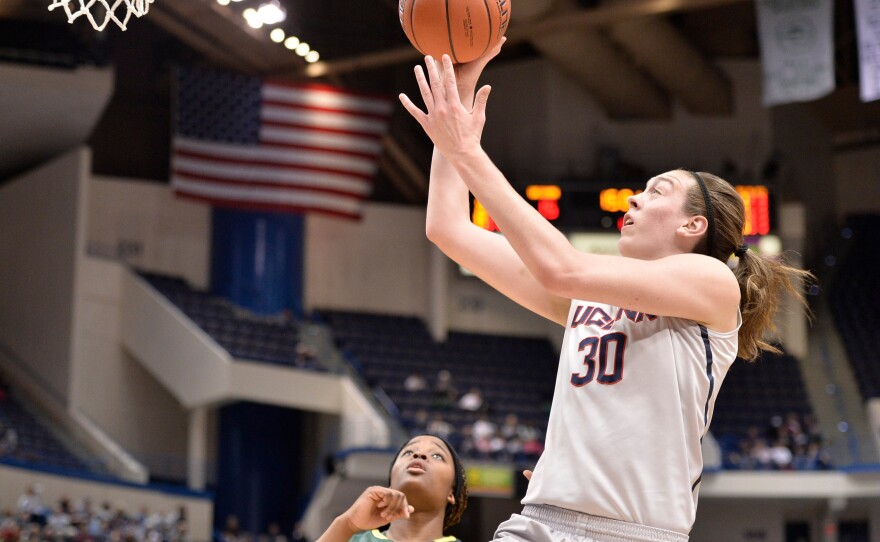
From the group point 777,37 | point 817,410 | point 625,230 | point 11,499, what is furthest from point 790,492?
point 625,230

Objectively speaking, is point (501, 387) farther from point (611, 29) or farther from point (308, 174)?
point (611, 29)

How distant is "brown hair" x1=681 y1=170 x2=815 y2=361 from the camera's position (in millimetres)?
2836

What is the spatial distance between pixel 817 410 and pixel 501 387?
17.5ft

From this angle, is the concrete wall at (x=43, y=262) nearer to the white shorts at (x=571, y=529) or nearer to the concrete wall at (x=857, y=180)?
the concrete wall at (x=857, y=180)

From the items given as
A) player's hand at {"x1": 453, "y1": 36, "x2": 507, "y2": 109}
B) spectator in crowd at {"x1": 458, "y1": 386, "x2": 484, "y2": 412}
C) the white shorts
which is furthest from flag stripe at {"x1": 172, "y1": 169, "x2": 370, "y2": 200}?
the white shorts

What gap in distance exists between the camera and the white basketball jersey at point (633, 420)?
261cm

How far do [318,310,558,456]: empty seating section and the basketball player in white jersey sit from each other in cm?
1570

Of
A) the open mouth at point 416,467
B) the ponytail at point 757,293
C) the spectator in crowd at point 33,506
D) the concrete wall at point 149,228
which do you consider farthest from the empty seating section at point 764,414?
the ponytail at point 757,293

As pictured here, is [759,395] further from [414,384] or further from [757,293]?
[757,293]

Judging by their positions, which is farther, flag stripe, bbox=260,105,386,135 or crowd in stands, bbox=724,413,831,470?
flag stripe, bbox=260,105,386,135

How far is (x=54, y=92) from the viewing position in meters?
18.5

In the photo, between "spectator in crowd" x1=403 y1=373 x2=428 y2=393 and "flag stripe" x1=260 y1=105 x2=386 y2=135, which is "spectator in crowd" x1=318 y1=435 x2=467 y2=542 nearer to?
"spectator in crowd" x1=403 y1=373 x2=428 y2=393

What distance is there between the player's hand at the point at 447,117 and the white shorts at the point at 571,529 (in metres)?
0.81

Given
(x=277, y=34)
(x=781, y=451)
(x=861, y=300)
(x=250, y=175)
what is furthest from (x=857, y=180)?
(x=277, y=34)
